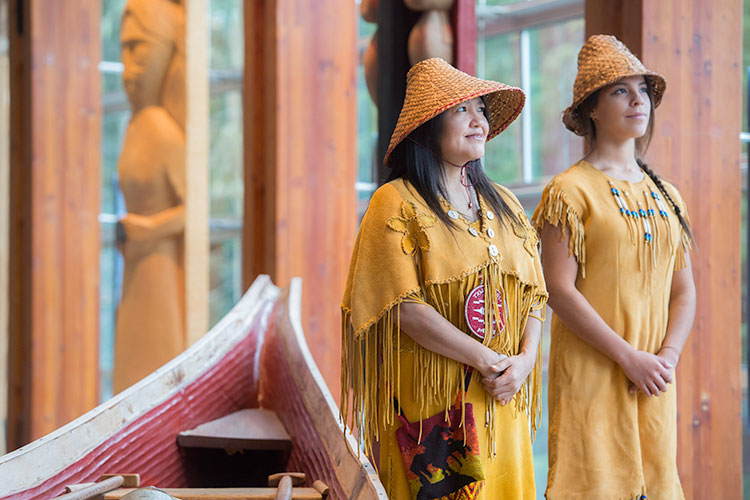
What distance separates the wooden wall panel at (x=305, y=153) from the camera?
348 cm

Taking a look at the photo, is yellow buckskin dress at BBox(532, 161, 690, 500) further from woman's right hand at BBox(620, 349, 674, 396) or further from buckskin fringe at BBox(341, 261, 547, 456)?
buckskin fringe at BBox(341, 261, 547, 456)

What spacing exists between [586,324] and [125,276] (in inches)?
111

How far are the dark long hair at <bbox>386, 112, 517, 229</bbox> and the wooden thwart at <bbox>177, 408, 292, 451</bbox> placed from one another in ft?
2.59

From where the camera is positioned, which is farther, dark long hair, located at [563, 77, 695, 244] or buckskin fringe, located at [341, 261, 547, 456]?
dark long hair, located at [563, 77, 695, 244]

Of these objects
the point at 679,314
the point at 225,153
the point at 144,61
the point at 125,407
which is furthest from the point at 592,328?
the point at 225,153

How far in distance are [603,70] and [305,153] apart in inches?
64.9

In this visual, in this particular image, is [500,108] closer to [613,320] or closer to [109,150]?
[613,320]

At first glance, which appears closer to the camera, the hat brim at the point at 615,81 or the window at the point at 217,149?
the hat brim at the point at 615,81

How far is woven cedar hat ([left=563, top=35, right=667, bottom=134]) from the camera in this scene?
204 centimetres

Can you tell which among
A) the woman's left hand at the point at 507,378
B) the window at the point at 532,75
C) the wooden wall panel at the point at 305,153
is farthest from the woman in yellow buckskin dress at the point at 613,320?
the window at the point at 532,75

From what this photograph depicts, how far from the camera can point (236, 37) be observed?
838 cm

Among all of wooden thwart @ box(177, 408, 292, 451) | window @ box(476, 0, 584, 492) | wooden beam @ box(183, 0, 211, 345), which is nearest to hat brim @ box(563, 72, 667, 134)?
wooden thwart @ box(177, 408, 292, 451)

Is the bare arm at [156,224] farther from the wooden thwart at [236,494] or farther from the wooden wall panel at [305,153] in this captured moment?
the wooden thwart at [236,494]

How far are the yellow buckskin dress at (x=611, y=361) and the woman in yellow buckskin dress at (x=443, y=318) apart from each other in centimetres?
25
